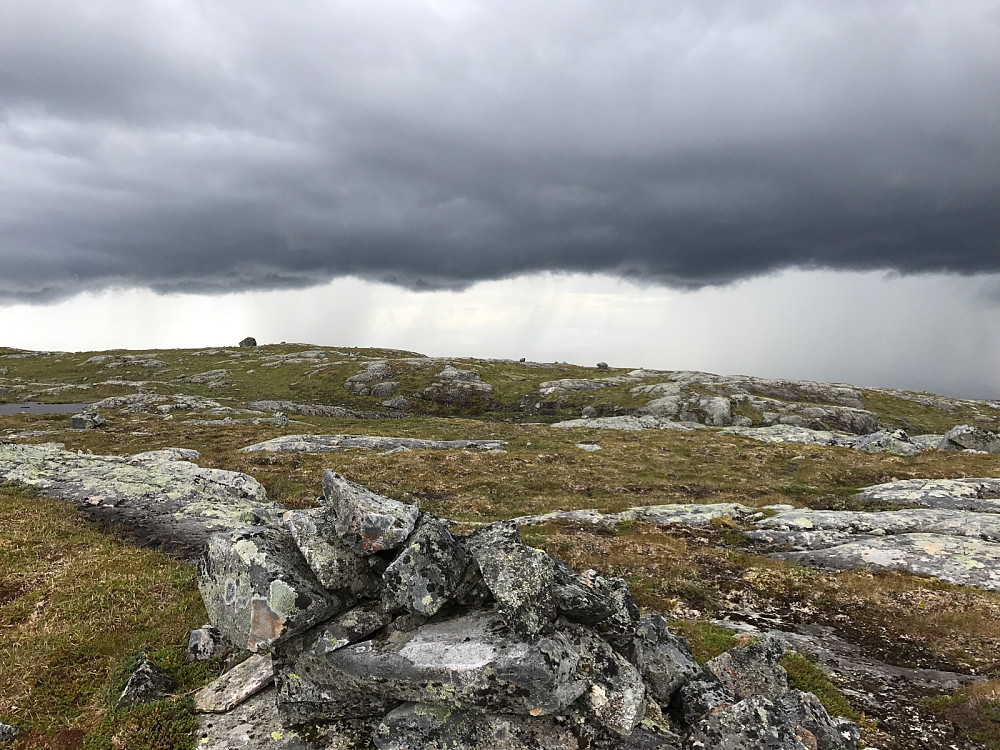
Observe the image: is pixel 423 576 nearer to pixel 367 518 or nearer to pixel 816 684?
Answer: pixel 367 518

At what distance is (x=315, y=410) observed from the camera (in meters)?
116

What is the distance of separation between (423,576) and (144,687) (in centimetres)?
752

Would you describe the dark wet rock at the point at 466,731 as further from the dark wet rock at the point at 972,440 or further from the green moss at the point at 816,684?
the dark wet rock at the point at 972,440

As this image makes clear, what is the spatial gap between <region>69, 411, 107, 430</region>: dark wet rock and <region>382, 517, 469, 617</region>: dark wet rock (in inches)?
3411

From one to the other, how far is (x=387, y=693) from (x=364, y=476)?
3668cm

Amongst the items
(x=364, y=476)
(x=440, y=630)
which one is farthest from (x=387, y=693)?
(x=364, y=476)

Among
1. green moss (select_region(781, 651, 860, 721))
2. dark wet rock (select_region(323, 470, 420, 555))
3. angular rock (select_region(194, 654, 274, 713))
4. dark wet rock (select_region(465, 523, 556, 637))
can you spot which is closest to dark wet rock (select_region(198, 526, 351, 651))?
dark wet rock (select_region(323, 470, 420, 555))

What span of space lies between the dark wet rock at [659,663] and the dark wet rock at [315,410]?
104688 mm

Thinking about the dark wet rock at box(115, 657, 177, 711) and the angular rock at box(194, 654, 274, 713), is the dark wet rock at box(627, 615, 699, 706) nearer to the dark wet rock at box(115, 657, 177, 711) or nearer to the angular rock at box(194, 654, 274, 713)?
the angular rock at box(194, 654, 274, 713)

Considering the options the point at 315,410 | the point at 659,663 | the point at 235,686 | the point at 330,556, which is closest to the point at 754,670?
the point at 659,663

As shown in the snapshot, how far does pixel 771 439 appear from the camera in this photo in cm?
8612

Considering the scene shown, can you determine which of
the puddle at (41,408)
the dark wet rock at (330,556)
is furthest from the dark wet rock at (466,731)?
the puddle at (41,408)

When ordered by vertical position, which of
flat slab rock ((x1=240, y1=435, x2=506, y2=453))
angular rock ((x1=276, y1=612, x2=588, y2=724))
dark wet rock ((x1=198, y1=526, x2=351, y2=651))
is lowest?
flat slab rock ((x1=240, y1=435, x2=506, y2=453))

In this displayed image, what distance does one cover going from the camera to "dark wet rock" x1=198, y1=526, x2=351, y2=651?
11727 mm
